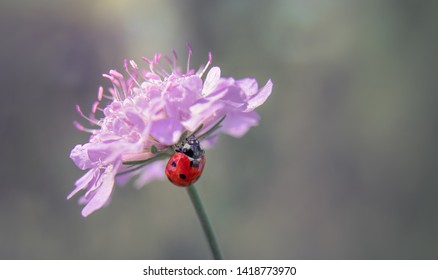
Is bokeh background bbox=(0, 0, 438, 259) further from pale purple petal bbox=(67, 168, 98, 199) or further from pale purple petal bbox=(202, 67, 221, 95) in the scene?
pale purple petal bbox=(202, 67, 221, 95)

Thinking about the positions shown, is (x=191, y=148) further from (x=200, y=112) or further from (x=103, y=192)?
(x=103, y=192)

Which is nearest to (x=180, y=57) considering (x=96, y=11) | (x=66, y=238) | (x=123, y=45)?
(x=123, y=45)

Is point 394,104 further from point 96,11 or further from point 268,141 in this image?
point 96,11

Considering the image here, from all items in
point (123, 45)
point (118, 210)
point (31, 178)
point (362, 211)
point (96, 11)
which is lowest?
point (362, 211)

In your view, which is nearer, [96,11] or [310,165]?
[310,165]

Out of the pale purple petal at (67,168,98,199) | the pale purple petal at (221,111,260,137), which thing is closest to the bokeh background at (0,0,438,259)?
the pale purple petal at (221,111,260,137)

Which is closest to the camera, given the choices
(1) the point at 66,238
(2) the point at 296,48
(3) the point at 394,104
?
(1) the point at 66,238
